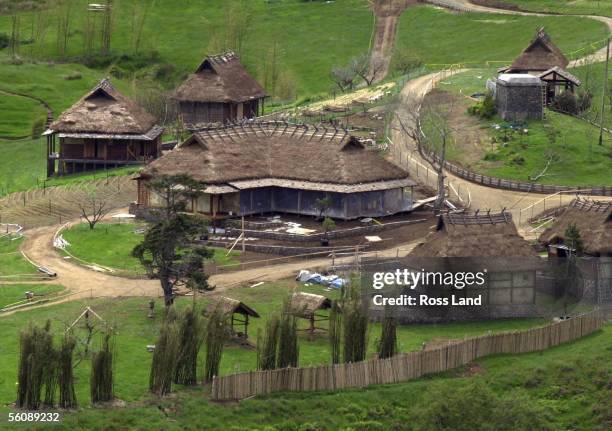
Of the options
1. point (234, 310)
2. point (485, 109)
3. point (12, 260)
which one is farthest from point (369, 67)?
point (234, 310)

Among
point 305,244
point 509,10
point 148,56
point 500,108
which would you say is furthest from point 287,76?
point 305,244

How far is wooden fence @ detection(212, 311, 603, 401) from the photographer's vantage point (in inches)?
2874

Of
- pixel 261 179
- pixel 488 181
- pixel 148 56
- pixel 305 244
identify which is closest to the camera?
pixel 305 244

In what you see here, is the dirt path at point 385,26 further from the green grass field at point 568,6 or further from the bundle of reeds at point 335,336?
the bundle of reeds at point 335,336

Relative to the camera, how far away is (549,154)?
376ft

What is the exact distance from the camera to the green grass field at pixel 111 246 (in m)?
92.2

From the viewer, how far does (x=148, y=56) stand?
174375mm

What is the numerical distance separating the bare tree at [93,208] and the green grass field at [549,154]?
81.6ft

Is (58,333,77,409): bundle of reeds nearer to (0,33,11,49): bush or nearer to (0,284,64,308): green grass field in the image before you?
(0,284,64,308): green grass field

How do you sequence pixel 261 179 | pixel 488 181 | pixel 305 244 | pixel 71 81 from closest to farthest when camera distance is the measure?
pixel 305 244
pixel 261 179
pixel 488 181
pixel 71 81

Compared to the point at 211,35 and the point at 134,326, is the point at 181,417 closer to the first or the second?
the point at 134,326

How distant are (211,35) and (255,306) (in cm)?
9895

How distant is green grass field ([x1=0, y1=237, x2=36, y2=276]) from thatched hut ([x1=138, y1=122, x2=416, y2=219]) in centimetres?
882

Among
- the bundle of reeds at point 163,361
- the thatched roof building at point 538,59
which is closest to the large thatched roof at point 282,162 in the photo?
the bundle of reeds at point 163,361
